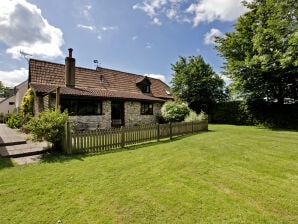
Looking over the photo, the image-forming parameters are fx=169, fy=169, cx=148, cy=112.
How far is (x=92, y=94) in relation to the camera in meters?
14.2

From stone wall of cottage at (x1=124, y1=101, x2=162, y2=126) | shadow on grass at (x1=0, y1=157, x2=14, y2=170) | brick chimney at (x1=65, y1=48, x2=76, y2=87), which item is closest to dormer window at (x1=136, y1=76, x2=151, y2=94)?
stone wall of cottage at (x1=124, y1=101, x2=162, y2=126)

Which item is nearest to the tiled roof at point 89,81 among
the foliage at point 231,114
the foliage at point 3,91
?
the foliage at point 231,114

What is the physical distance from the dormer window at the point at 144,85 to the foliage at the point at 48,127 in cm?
1473

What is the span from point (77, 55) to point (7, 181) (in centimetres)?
1315

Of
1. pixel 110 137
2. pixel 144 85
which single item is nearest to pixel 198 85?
pixel 144 85

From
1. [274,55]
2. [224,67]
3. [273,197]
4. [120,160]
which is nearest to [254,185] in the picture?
[273,197]

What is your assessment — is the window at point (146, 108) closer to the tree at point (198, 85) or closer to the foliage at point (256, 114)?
the tree at point (198, 85)

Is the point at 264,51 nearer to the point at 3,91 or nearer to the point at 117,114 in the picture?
the point at 117,114

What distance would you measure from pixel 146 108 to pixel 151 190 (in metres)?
15.3

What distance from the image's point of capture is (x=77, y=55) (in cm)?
1528

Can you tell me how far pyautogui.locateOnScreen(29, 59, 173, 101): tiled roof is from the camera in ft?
47.2

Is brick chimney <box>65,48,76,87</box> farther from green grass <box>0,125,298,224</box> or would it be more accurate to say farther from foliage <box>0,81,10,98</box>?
foliage <box>0,81,10,98</box>

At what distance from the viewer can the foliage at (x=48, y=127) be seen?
707 cm

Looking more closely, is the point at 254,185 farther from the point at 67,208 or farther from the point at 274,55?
the point at 274,55
